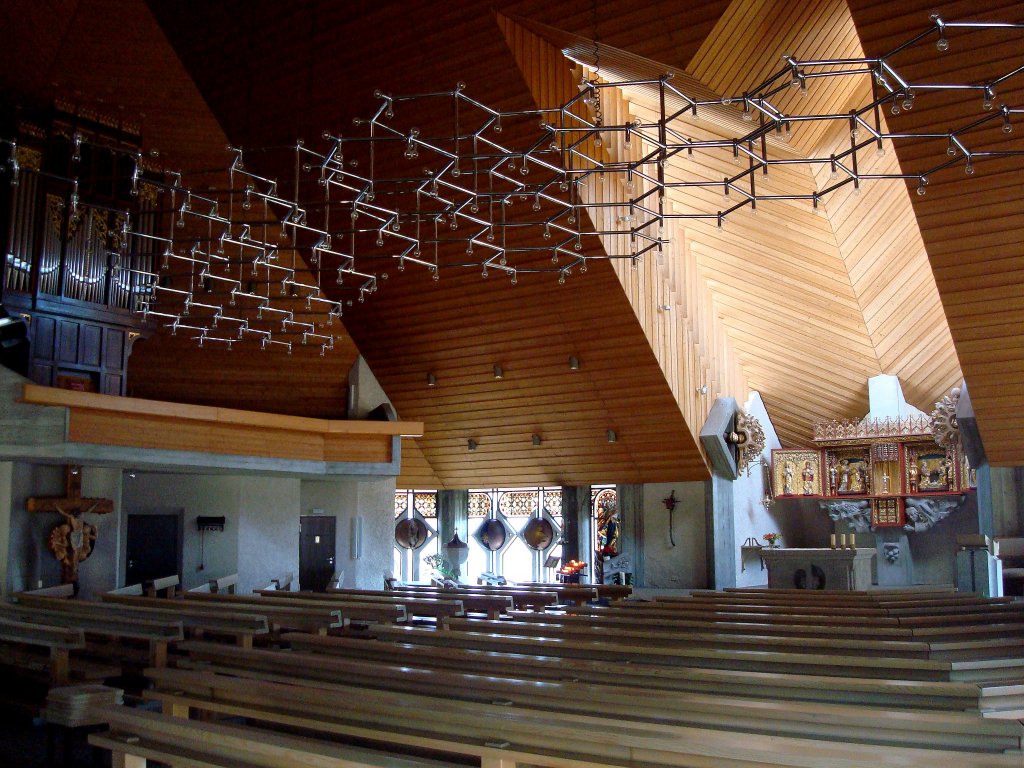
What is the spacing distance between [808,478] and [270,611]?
915 cm

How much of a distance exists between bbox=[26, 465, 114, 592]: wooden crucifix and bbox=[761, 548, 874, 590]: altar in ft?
25.5

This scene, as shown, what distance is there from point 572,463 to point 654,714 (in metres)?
11.5

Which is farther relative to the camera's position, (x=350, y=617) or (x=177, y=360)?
(x=177, y=360)

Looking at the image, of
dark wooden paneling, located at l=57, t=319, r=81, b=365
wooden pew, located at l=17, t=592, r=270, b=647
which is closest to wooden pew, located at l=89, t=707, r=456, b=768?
wooden pew, located at l=17, t=592, r=270, b=647

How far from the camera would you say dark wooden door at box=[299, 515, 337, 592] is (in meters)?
14.4

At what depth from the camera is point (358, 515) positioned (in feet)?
47.3

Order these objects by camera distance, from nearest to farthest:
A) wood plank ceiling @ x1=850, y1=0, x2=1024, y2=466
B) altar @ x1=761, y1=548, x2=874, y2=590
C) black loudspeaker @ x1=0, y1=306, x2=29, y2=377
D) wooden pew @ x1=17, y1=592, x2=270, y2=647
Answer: wooden pew @ x1=17, y1=592, x2=270, y2=647, wood plank ceiling @ x1=850, y1=0, x2=1024, y2=466, black loudspeaker @ x1=0, y1=306, x2=29, y2=377, altar @ x1=761, y1=548, x2=874, y2=590

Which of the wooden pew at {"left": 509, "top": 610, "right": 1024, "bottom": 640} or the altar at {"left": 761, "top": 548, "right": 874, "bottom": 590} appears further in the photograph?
the altar at {"left": 761, "top": 548, "right": 874, "bottom": 590}

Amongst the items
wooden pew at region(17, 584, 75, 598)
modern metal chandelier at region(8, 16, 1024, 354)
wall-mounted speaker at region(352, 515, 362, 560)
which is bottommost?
wooden pew at region(17, 584, 75, 598)

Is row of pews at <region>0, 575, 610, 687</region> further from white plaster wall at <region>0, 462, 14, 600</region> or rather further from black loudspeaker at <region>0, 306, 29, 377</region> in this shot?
black loudspeaker at <region>0, 306, 29, 377</region>

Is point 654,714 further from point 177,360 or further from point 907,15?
point 177,360

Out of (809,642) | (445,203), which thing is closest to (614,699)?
(809,642)

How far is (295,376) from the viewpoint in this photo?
13.9 meters

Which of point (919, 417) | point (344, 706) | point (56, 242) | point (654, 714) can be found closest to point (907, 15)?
point (654, 714)
